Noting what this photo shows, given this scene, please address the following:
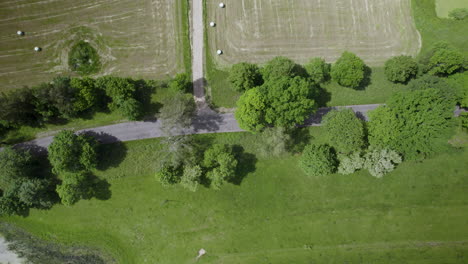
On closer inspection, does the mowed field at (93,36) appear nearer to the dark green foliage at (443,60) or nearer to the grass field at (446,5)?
the dark green foliage at (443,60)

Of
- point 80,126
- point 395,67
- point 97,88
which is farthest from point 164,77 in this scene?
point 395,67

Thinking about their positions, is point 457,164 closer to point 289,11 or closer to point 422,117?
point 422,117

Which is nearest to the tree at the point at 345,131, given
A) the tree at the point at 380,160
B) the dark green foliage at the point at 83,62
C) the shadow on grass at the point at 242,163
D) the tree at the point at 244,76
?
the tree at the point at 380,160

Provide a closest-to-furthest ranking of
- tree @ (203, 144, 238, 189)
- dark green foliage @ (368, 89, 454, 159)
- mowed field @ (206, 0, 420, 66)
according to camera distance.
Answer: dark green foliage @ (368, 89, 454, 159) → tree @ (203, 144, 238, 189) → mowed field @ (206, 0, 420, 66)

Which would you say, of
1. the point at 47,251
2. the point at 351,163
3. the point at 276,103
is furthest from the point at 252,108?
the point at 47,251

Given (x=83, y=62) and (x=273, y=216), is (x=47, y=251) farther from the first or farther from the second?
(x=273, y=216)

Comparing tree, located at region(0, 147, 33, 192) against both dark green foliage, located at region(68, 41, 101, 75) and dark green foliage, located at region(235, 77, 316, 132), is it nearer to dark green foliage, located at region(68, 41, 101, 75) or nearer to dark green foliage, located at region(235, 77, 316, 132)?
dark green foliage, located at region(68, 41, 101, 75)

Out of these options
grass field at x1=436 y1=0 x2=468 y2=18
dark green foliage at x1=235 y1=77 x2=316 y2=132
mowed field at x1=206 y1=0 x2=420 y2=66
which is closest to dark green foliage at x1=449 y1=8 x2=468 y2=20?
grass field at x1=436 y1=0 x2=468 y2=18
